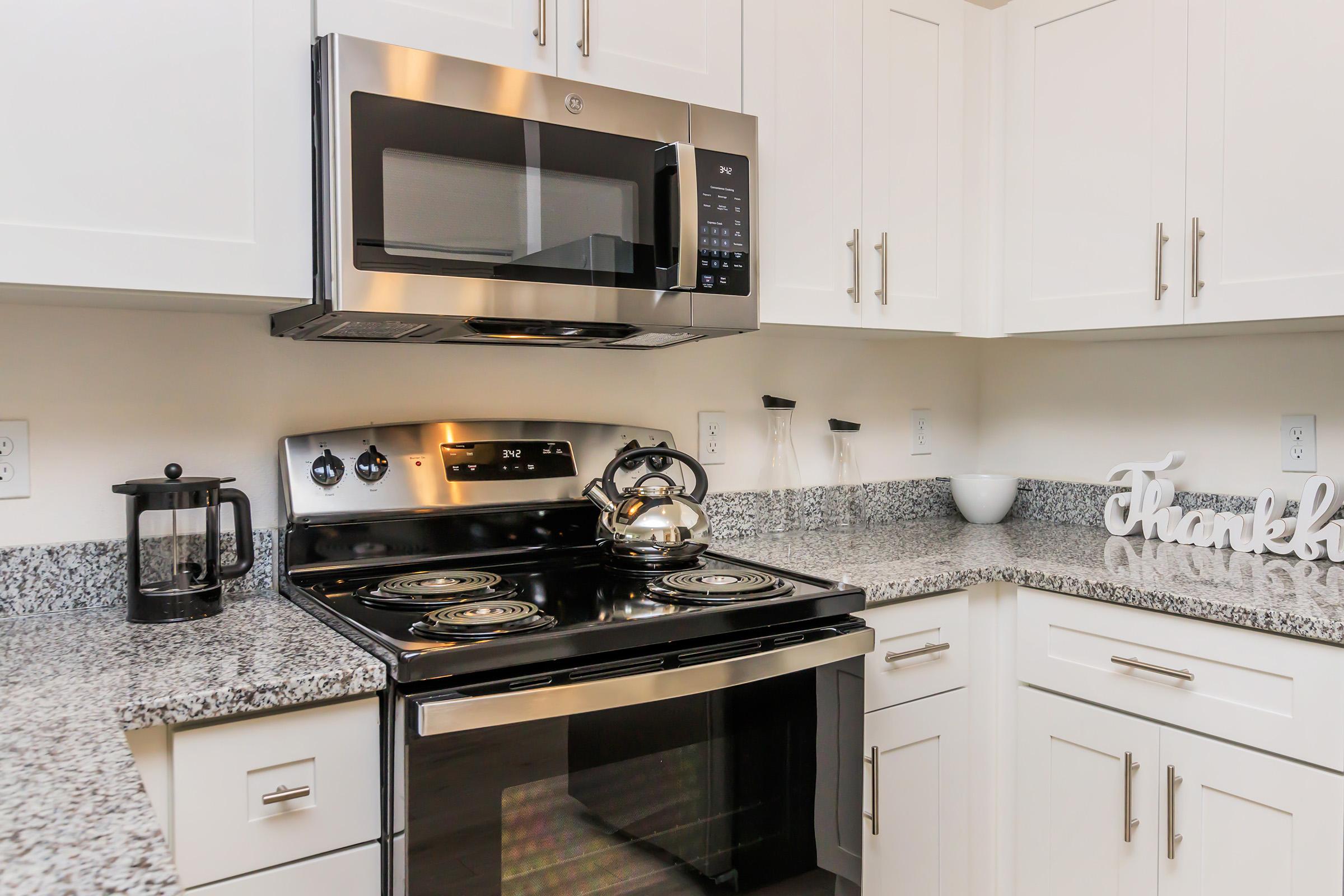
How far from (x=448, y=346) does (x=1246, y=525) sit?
1609mm

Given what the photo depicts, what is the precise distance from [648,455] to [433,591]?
52 cm

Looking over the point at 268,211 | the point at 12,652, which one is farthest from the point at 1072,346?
the point at 12,652

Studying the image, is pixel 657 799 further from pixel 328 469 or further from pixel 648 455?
pixel 328 469

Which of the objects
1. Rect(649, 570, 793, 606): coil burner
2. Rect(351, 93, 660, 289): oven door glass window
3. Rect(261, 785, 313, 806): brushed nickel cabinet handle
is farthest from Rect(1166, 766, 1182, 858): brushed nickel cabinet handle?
Rect(261, 785, 313, 806): brushed nickel cabinet handle

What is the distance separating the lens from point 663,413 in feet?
6.40

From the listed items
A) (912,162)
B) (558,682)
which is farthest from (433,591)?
(912,162)

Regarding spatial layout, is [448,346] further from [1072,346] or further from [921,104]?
[1072,346]

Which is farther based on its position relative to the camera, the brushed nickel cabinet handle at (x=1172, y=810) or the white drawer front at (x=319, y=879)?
the brushed nickel cabinet handle at (x=1172, y=810)

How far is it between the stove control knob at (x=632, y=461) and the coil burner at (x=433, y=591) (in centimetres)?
42

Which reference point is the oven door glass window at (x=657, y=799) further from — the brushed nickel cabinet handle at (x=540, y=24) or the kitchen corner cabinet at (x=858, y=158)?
the brushed nickel cabinet handle at (x=540, y=24)

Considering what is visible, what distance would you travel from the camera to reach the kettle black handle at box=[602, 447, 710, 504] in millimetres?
1616

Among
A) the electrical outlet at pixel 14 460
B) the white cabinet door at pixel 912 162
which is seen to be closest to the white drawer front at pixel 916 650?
the white cabinet door at pixel 912 162

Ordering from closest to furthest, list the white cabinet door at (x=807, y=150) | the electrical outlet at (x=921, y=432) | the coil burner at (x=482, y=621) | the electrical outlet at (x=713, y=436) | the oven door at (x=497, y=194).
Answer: the coil burner at (x=482, y=621)
the oven door at (x=497, y=194)
the white cabinet door at (x=807, y=150)
the electrical outlet at (x=713, y=436)
the electrical outlet at (x=921, y=432)

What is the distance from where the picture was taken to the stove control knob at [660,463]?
6.03ft
